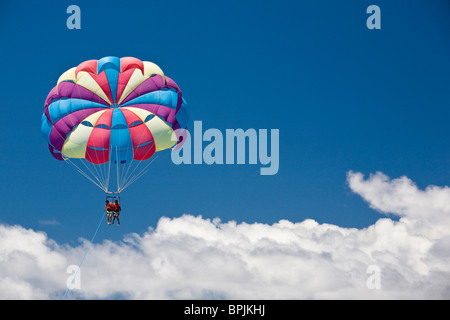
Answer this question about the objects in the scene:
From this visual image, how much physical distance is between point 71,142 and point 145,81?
5.37 metres

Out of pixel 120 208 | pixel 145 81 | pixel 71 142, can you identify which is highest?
pixel 145 81
